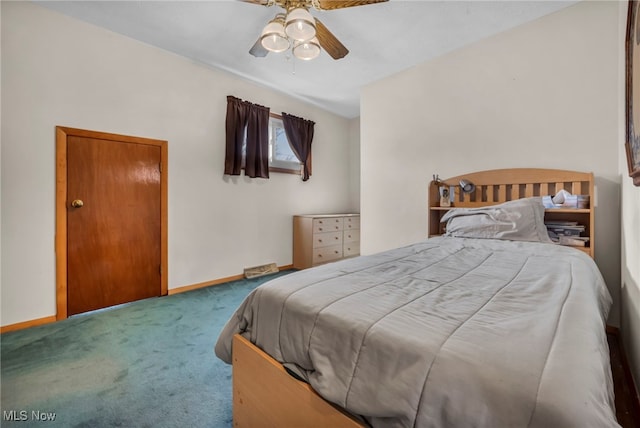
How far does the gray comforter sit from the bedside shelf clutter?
2.56 m

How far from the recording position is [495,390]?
0.52m

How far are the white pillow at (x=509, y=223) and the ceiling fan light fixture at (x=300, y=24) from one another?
180 centimetres

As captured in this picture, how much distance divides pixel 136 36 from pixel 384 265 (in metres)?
3.07

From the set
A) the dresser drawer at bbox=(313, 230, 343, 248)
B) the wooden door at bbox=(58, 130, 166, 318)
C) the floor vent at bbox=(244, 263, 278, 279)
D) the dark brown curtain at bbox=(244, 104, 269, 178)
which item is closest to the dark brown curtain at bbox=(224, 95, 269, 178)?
→ the dark brown curtain at bbox=(244, 104, 269, 178)

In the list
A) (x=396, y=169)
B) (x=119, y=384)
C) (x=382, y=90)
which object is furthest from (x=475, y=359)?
(x=382, y=90)

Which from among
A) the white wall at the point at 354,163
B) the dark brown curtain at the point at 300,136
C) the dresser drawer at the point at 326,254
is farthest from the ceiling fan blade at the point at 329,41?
the white wall at the point at 354,163

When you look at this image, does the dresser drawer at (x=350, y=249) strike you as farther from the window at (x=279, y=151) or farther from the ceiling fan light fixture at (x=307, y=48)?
the ceiling fan light fixture at (x=307, y=48)

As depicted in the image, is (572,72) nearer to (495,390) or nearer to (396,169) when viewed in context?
(396,169)

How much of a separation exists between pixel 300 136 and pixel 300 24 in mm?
2474

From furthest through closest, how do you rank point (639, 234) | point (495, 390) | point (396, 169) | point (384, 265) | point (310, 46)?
point (396, 169), point (310, 46), point (384, 265), point (639, 234), point (495, 390)

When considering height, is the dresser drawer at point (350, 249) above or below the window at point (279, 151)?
below

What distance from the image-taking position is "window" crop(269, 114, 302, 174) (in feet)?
12.6

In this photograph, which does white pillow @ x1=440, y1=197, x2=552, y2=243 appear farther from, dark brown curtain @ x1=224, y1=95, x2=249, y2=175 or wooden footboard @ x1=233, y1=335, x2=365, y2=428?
dark brown curtain @ x1=224, y1=95, x2=249, y2=175

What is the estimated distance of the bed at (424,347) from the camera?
1.70 feet
